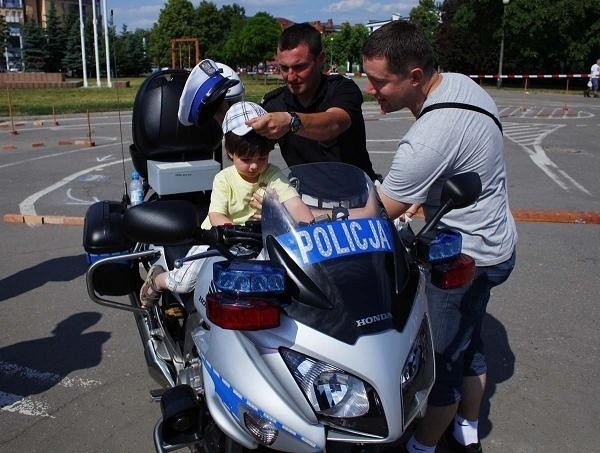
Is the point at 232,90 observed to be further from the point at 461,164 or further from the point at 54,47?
the point at 54,47

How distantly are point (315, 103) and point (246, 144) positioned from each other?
47.9 inches

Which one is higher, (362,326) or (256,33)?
(256,33)

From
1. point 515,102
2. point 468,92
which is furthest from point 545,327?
point 515,102

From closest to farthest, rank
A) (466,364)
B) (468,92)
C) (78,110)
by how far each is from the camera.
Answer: (468,92), (466,364), (78,110)

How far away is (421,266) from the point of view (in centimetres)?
227

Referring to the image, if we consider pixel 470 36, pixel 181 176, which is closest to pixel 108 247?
pixel 181 176

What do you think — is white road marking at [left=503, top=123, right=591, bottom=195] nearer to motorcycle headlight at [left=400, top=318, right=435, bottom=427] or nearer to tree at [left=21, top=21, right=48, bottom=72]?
motorcycle headlight at [left=400, top=318, right=435, bottom=427]

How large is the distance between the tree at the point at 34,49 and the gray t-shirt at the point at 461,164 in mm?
59626

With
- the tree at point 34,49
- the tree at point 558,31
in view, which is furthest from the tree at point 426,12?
the tree at point 34,49

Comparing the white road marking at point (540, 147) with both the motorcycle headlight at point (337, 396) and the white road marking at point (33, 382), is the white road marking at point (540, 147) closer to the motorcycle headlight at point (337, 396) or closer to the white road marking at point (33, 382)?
the white road marking at point (33, 382)

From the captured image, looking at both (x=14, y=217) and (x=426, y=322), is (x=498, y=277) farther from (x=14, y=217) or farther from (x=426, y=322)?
(x=14, y=217)

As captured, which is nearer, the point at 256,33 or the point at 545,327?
the point at 545,327

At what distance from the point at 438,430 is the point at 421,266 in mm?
1001

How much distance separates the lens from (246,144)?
2705mm
